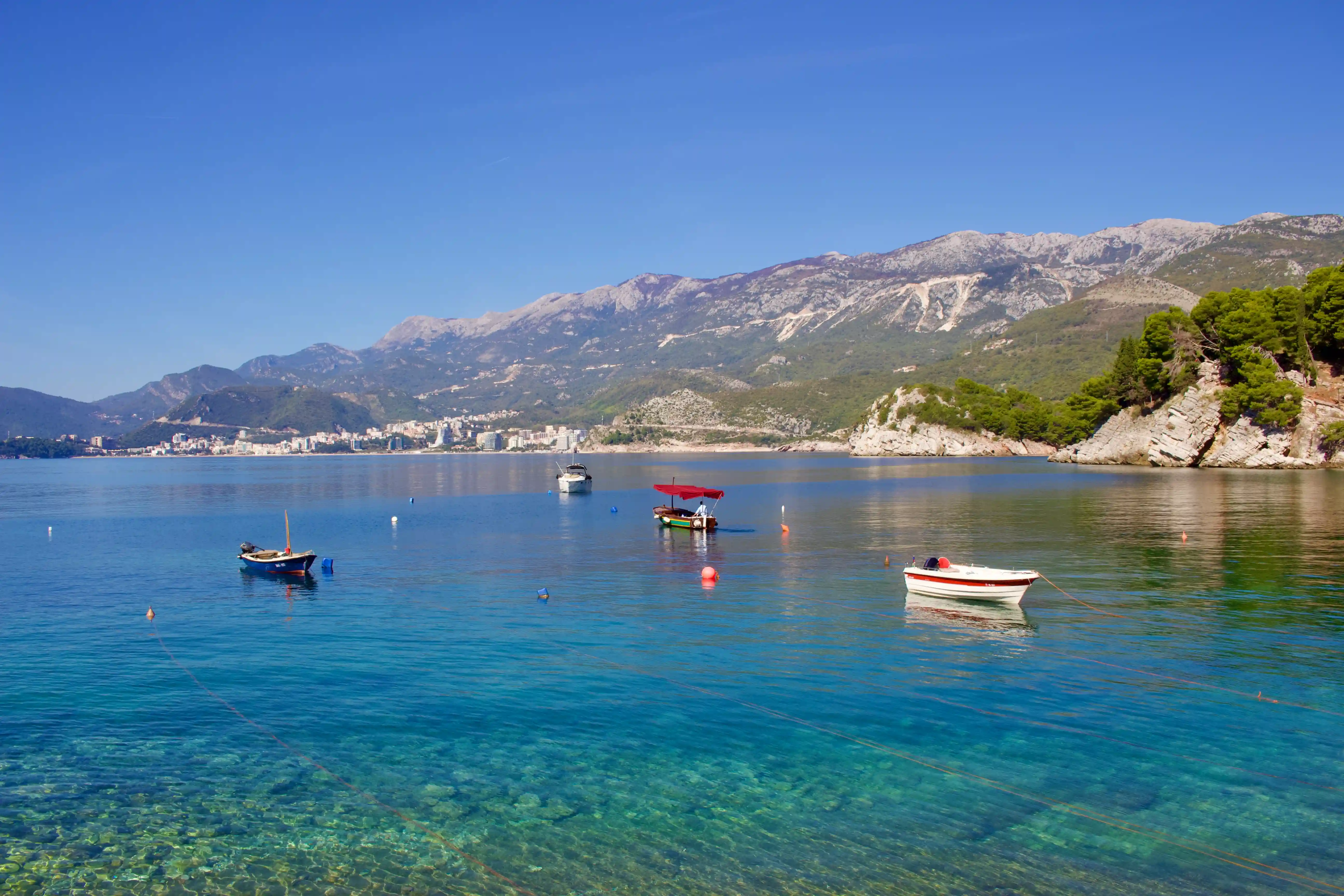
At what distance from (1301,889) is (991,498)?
88095 millimetres

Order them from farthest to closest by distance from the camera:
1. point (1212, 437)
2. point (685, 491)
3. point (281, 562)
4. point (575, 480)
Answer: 1. point (1212, 437)
2. point (575, 480)
3. point (685, 491)
4. point (281, 562)

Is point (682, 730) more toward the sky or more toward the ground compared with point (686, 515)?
more toward the ground

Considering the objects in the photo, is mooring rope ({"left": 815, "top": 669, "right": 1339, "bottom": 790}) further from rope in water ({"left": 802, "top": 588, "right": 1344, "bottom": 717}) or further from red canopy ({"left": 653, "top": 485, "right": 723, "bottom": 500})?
red canopy ({"left": 653, "top": 485, "right": 723, "bottom": 500})

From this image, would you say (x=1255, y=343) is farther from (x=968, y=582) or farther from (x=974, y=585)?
(x=968, y=582)

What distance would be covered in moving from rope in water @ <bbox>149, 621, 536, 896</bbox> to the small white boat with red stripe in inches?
1113

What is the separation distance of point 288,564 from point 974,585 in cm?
3911

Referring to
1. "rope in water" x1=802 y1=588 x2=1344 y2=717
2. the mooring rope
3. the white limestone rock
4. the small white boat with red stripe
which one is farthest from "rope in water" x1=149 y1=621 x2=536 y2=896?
the white limestone rock

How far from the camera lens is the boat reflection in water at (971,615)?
115ft

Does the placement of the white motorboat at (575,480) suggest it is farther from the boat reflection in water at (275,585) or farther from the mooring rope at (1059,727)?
the mooring rope at (1059,727)

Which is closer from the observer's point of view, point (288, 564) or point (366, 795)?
point (366, 795)

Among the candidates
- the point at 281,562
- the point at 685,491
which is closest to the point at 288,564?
the point at 281,562

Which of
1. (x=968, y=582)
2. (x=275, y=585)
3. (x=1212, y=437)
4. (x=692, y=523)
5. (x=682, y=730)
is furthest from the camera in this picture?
(x=1212, y=437)

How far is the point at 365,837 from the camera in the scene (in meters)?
17.2

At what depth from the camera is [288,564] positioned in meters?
51.8
